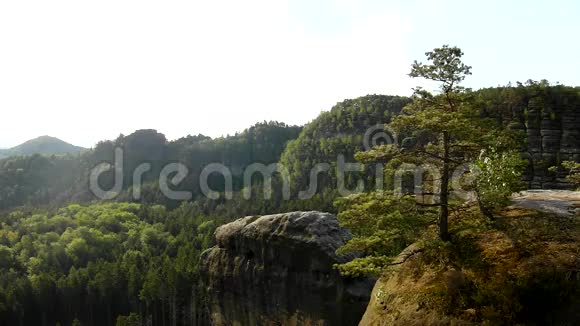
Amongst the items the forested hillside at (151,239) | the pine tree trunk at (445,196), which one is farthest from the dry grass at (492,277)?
the forested hillside at (151,239)

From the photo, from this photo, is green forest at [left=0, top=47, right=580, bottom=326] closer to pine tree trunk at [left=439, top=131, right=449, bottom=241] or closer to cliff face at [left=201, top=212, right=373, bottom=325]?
pine tree trunk at [left=439, top=131, right=449, bottom=241]

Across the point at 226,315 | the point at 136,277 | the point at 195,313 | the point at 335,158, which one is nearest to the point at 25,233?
the point at 136,277

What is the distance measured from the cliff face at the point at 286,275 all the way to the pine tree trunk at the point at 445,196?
23871mm

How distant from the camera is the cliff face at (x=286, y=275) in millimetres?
41500

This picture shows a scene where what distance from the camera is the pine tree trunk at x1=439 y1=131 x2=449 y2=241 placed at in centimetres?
1717

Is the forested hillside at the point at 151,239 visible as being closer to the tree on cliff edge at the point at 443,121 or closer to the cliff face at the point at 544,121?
the cliff face at the point at 544,121

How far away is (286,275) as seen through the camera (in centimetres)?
4531

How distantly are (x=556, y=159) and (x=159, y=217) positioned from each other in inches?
4674

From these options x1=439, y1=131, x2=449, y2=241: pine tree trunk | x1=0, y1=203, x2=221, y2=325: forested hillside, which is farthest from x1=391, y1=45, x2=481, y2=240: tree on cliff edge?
x1=0, y1=203, x2=221, y2=325: forested hillside

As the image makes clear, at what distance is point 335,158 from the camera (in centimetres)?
16075

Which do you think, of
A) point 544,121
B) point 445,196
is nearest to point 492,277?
point 445,196

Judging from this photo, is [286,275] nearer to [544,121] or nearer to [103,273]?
[103,273]

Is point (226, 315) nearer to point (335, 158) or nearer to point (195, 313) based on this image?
point (195, 313)

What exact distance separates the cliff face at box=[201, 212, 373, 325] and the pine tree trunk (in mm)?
23871
